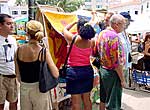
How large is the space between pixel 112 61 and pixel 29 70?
1.27m

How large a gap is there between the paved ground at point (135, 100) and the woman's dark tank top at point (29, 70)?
2100 millimetres

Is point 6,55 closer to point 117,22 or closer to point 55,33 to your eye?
point 55,33

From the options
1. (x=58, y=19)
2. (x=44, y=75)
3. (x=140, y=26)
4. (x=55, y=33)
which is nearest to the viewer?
(x=44, y=75)

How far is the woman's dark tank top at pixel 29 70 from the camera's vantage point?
3109mm

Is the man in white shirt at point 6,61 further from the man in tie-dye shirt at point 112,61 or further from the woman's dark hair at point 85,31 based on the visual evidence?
the man in tie-dye shirt at point 112,61

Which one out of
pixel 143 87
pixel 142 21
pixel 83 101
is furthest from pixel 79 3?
pixel 83 101

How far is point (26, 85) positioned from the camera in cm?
318

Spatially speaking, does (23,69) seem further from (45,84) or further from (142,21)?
(142,21)

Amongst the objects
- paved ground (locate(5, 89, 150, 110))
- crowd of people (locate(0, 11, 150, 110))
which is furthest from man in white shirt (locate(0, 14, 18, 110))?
paved ground (locate(5, 89, 150, 110))

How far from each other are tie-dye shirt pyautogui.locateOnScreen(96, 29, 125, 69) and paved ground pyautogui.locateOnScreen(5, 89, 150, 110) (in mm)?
1536

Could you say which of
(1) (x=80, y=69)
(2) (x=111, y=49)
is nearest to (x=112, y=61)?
(2) (x=111, y=49)

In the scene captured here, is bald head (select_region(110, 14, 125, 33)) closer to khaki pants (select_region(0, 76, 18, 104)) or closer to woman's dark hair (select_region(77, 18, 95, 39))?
woman's dark hair (select_region(77, 18, 95, 39))

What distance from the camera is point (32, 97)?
3166mm

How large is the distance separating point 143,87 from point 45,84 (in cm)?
448
